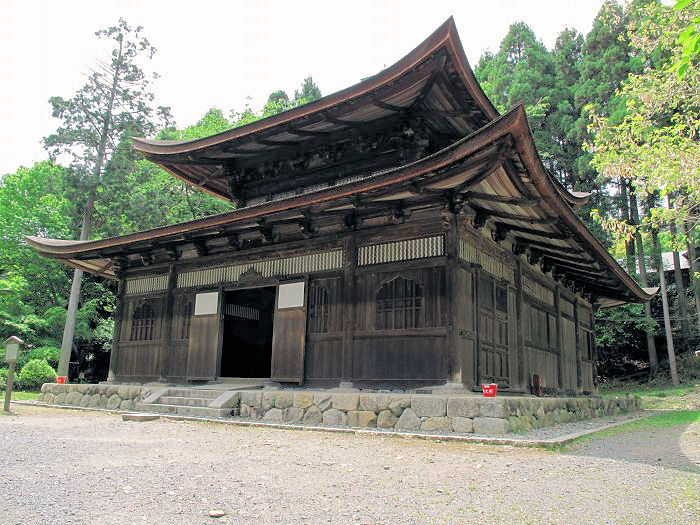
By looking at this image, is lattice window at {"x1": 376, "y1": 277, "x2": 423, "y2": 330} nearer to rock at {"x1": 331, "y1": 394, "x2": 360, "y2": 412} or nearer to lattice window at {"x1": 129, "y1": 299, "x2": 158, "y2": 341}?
rock at {"x1": 331, "y1": 394, "x2": 360, "y2": 412}

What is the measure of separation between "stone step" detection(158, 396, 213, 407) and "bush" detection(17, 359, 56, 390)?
12.9 m

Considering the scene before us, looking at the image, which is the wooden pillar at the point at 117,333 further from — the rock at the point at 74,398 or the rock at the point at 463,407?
the rock at the point at 463,407

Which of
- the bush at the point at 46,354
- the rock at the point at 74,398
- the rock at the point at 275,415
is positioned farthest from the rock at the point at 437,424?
the bush at the point at 46,354

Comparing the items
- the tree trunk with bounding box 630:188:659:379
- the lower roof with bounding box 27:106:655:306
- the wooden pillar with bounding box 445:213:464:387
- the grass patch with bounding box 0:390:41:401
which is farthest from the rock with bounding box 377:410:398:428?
the tree trunk with bounding box 630:188:659:379

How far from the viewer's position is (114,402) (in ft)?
41.4

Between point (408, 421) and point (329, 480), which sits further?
point (408, 421)

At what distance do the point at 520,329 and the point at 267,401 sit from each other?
20.4ft

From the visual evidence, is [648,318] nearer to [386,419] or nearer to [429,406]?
[429,406]

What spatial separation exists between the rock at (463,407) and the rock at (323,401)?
2213mm

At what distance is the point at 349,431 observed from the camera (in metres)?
8.23

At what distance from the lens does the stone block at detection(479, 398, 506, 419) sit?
7738 mm

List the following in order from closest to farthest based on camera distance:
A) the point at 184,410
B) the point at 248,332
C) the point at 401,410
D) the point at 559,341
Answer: the point at 401,410 → the point at 184,410 → the point at 559,341 → the point at 248,332

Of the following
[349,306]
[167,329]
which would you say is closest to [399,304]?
[349,306]

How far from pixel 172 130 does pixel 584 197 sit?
28.4 meters
